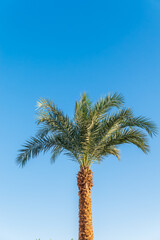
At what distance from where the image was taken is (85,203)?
13.5 meters

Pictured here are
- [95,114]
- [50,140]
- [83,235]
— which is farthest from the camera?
[50,140]

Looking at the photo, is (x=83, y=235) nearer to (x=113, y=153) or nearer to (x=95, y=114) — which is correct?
(x=113, y=153)

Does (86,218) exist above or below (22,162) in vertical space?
below

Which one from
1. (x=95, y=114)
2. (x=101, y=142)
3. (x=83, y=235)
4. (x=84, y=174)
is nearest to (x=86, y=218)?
(x=83, y=235)

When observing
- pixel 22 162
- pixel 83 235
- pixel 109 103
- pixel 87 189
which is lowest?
pixel 83 235

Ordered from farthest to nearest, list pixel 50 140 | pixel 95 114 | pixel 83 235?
pixel 50 140, pixel 95 114, pixel 83 235

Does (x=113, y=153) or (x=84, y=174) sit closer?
(x=84, y=174)

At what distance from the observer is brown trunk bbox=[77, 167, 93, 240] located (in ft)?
42.8

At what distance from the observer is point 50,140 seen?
14.8 metres

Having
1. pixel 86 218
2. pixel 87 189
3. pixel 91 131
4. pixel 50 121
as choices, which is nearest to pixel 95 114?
pixel 91 131

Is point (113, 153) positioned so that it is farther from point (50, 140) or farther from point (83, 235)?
point (83, 235)

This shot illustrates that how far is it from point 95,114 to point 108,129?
954 millimetres

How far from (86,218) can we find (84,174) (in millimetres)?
1929

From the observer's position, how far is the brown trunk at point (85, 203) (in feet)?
42.8
